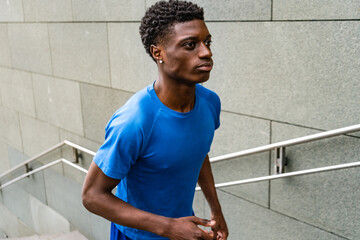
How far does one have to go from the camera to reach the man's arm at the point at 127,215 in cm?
168

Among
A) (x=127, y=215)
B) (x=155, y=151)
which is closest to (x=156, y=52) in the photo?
(x=155, y=151)

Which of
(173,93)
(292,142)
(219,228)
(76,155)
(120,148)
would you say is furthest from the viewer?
(76,155)

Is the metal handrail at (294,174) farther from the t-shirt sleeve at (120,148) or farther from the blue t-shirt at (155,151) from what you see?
the t-shirt sleeve at (120,148)

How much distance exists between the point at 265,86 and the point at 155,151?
5.32ft

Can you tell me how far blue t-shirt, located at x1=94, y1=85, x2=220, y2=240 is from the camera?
1671mm

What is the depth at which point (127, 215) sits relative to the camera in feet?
5.61

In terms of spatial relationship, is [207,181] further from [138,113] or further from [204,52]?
[204,52]

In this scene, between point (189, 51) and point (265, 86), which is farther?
point (265, 86)

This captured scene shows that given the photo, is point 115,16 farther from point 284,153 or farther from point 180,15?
point 180,15

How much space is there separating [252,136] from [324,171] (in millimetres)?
672

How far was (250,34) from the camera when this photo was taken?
313cm

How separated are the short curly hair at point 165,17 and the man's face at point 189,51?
2 cm

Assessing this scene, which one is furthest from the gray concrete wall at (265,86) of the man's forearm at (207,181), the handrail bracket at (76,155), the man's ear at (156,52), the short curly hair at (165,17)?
the man's ear at (156,52)

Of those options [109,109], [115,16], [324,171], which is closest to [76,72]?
[109,109]
